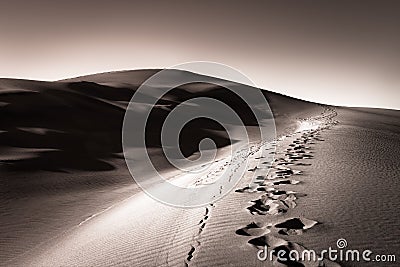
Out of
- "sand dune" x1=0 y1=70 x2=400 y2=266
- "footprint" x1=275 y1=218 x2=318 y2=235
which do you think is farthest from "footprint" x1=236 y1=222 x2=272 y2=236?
"footprint" x1=275 y1=218 x2=318 y2=235

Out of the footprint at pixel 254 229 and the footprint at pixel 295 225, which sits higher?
the footprint at pixel 295 225

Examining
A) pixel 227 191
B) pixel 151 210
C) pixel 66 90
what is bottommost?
pixel 151 210

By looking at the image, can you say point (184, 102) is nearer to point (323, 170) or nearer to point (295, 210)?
point (323, 170)

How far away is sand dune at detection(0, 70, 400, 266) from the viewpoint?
3404mm

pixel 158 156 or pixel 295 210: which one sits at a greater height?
pixel 295 210

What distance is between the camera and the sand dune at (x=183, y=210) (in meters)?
3.40

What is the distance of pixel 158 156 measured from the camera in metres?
13.5

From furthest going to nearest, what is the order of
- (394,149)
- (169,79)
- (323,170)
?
(169,79) < (394,149) < (323,170)

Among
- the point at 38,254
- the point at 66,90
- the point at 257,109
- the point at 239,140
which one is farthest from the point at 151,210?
the point at 257,109

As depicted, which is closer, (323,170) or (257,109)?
(323,170)

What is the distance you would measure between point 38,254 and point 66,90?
20410mm

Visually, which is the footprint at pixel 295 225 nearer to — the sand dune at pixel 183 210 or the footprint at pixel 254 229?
the sand dune at pixel 183 210

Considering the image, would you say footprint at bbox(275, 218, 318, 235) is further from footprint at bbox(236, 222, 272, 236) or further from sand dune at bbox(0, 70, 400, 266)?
footprint at bbox(236, 222, 272, 236)

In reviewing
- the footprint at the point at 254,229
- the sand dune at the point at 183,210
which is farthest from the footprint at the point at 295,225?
the footprint at the point at 254,229
